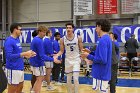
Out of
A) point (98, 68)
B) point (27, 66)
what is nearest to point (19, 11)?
point (27, 66)

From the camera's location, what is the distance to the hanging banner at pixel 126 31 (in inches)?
623

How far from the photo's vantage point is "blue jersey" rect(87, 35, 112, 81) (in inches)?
195

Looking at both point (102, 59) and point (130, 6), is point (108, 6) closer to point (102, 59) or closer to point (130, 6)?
point (130, 6)

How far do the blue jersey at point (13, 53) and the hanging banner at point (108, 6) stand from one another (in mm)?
11722

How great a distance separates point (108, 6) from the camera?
56.9 feet

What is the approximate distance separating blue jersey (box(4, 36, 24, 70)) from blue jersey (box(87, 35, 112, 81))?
5.17 feet

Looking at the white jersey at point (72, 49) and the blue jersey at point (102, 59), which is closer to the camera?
the blue jersey at point (102, 59)

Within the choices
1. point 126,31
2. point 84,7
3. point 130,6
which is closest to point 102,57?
point 126,31

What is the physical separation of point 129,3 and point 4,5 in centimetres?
941

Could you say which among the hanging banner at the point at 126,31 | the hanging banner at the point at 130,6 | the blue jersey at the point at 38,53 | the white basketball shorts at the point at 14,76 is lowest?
the white basketball shorts at the point at 14,76

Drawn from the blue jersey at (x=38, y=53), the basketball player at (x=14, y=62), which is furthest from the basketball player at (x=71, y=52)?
the basketball player at (x=14, y=62)

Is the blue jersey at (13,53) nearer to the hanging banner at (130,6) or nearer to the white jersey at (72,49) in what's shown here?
the white jersey at (72,49)

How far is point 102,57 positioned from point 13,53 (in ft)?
6.41

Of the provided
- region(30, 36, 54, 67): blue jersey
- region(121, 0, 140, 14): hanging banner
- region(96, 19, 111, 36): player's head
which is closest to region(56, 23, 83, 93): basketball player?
region(30, 36, 54, 67): blue jersey
